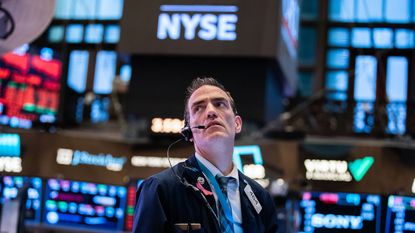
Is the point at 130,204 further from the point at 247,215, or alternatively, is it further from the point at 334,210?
the point at 247,215

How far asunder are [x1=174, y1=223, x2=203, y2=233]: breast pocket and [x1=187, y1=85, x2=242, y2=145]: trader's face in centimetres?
30

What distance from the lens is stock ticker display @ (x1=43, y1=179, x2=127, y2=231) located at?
7.30m

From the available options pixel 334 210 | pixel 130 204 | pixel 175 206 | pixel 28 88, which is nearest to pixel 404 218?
pixel 334 210

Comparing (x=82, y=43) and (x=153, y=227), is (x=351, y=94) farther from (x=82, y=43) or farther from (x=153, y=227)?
(x=153, y=227)

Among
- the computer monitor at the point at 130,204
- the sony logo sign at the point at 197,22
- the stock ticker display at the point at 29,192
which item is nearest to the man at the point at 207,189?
the sony logo sign at the point at 197,22

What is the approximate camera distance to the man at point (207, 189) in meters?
2.06

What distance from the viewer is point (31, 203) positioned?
7.34m

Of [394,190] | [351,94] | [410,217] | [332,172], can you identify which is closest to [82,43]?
[351,94]

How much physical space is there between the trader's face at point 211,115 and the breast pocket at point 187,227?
30 cm

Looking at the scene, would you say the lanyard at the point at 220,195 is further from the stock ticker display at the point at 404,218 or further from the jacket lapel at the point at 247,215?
the stock ticker display at the point at 404,218

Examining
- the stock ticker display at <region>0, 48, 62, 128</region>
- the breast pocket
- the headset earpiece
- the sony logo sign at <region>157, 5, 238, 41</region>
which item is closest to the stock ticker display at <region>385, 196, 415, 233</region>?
the headset earpiece

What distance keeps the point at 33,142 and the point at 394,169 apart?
4.03 meters

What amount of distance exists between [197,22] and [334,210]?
7.68 ft

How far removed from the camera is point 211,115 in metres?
2.21
